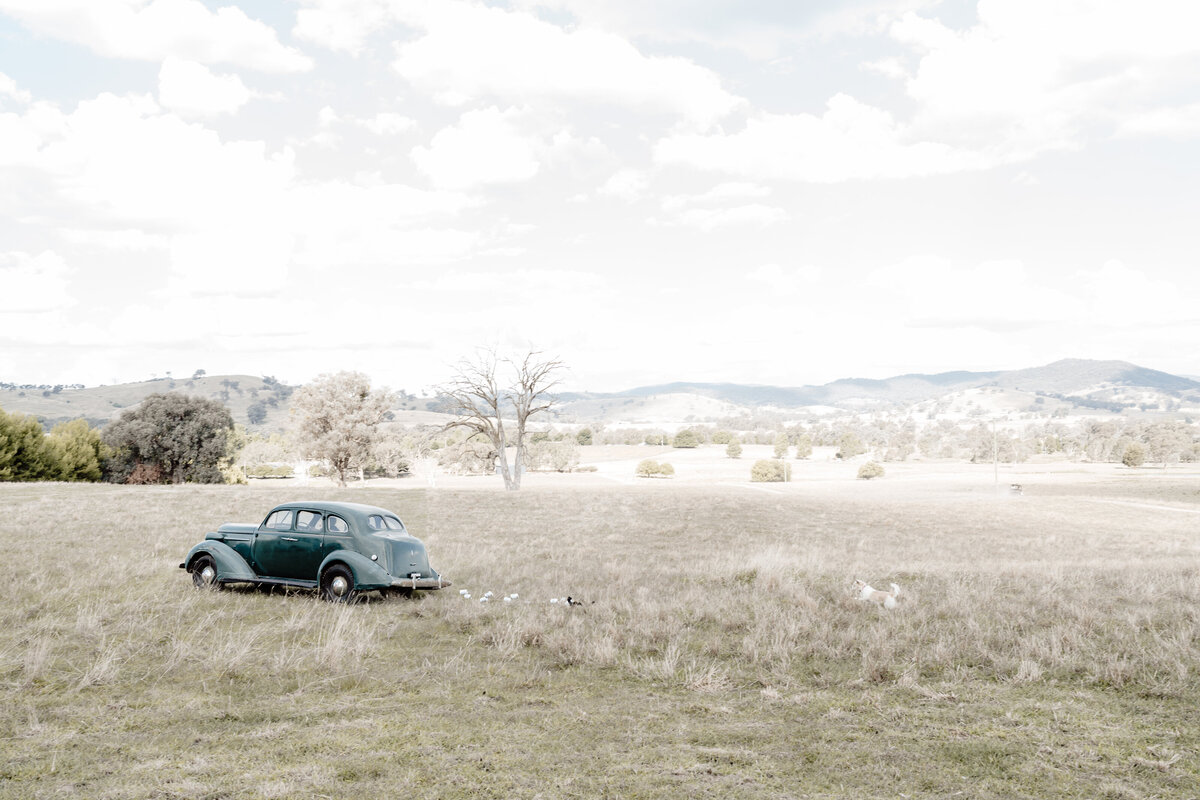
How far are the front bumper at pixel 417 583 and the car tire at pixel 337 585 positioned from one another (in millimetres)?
725

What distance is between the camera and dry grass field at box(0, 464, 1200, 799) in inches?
240

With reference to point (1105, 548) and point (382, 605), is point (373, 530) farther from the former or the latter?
point (1105, 548)

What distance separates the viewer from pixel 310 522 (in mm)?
14258

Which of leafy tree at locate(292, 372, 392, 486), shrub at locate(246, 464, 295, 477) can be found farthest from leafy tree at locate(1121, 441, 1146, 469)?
shrub at locate(246, 464, 295, 477)

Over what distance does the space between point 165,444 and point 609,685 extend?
74.4 m

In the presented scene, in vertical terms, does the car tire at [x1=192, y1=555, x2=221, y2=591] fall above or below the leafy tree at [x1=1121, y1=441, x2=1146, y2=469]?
above

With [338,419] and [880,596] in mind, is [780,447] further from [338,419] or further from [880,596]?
[880,596]

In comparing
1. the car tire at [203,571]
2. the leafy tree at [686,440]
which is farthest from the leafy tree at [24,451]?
the leafy tree at [686,440]

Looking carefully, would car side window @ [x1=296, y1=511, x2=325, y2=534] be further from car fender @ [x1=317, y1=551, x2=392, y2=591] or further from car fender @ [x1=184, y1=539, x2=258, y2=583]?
car fender @ [x1=184, y1=539, x2=258, y2=583]

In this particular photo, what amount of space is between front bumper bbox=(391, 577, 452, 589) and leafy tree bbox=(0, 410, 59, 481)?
62.5 metres

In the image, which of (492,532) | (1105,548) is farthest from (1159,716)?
(1105,548)

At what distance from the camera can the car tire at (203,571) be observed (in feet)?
47.7

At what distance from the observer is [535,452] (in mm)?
129250

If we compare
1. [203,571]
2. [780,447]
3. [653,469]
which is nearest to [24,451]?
[203,571]
